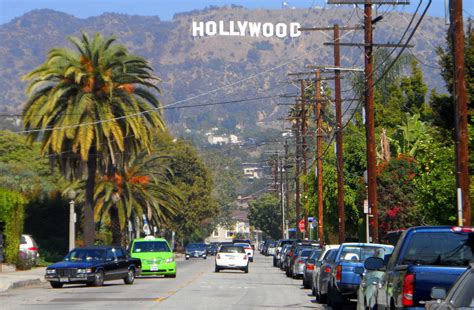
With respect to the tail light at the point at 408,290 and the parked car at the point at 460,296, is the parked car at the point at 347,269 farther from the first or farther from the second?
the parked car at the point at 460,296

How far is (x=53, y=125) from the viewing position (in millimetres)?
51969

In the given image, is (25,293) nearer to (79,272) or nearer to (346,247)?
(79,272)

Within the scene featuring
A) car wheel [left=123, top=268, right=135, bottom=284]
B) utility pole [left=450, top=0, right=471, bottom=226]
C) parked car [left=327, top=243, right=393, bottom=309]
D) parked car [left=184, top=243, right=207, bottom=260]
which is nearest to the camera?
utility pole [left=450, top=0, right=471, bottom=226]

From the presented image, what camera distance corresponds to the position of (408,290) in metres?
13.6

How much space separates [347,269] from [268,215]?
141m

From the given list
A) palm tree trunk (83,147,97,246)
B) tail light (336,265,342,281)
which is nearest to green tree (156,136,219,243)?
palm tree trunk (83,147,97,246)

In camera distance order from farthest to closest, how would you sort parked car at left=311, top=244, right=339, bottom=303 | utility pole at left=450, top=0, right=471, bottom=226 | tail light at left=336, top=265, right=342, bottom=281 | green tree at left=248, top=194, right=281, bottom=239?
green tree at left=248, top=194, right=281, bottom=239, parked car at left=311, top=244, right=339, bottom=303, tail light at left=336, top=265, right=342, bottom=281, utility pole at left=450, top=0, right=471, bottom=226

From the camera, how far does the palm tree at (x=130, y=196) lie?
6456cm

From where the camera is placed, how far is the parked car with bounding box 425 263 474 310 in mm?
10680

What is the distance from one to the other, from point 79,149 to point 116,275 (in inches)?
737

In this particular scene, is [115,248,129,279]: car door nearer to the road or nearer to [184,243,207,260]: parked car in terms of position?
the road

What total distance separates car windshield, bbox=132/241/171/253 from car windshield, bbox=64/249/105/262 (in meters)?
7.01

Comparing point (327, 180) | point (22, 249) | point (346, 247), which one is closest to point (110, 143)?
point (22, 249)

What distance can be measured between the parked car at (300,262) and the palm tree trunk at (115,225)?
23.3 m
